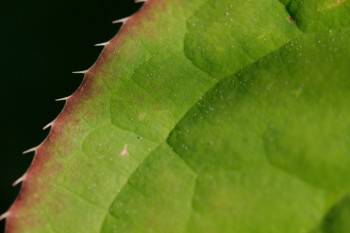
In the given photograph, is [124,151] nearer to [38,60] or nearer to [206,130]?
[206,130]

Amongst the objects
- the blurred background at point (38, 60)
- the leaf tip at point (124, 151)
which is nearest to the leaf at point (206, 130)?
the leaf tip at point (124, 151)

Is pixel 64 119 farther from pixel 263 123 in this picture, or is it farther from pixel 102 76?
pixel 263 123

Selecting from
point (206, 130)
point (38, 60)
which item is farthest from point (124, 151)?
point (38, 60)

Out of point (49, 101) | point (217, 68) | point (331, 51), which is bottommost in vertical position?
point (49, 101)

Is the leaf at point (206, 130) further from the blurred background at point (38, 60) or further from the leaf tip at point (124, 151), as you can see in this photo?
the blurred background at point (38, 60)

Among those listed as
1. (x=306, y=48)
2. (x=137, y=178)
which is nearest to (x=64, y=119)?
(x=137, y=178)

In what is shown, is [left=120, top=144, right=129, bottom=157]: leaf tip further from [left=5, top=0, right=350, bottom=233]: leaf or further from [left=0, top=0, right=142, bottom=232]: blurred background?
[left=0, top=0, right=142, bottom=232]: blurred background
